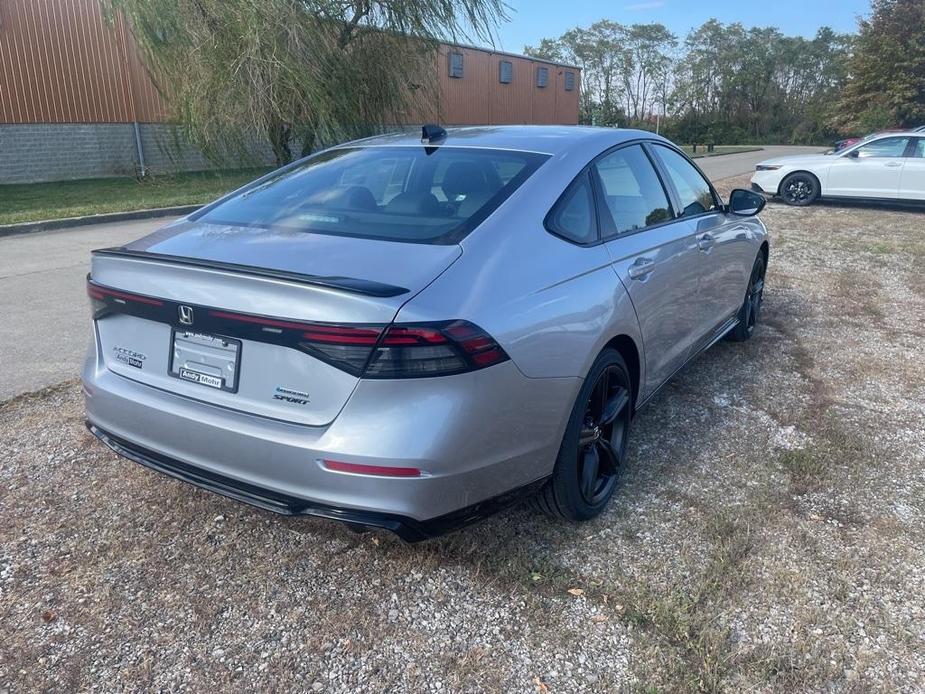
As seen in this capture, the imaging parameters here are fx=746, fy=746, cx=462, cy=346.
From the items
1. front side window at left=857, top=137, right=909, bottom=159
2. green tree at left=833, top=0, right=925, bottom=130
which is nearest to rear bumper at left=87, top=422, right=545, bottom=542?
front side window at left=857, top=137, right=909, bottom=159

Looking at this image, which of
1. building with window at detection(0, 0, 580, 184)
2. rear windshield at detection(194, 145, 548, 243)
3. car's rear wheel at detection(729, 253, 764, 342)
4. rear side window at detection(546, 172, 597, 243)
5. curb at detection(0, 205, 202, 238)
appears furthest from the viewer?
building with window at detection(0, 0, 580, 184)

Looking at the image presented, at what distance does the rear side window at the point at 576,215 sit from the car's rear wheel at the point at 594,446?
18.7 inches

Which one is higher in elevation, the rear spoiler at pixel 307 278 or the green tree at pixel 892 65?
the green tree at pixel 892 65

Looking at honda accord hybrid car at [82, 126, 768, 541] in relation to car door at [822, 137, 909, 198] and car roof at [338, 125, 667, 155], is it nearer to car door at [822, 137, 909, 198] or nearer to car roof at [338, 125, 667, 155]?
car roof at [338, 125, 667, 155]

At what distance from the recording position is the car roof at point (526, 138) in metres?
3.27

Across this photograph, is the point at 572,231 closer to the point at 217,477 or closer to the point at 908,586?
the point at 217,477

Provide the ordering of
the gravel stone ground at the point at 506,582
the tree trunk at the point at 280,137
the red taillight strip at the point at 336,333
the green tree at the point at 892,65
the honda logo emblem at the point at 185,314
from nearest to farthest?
the red taillight strip at the point at 336,333 < the gravel stone ground at the point at 506,582 < the honda logo emblem at the point at 185,314 < the tree trunk at the point at 280,137 < the green tree at the point at 892,65

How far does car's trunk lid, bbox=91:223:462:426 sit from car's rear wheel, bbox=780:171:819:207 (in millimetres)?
13611

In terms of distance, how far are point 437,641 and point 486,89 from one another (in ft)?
116

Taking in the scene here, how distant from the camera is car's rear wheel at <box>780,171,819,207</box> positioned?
14055 millimetres

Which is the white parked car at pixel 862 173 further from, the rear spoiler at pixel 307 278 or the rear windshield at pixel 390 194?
the rear spoiler at pixel 307 278

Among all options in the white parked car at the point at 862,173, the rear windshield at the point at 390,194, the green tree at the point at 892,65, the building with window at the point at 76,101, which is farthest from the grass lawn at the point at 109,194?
the green tree at the point at 892,65

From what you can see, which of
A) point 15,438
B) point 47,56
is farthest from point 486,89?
point 15,438

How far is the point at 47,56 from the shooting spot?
62.8 ft
